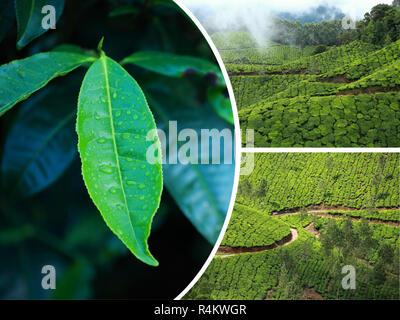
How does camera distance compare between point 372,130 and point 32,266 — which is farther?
point 372,130

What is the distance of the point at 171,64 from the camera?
52cm

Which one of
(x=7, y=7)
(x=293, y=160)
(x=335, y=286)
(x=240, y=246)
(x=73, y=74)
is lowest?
(x=335, y=286)

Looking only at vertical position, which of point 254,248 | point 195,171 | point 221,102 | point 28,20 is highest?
point 28,20

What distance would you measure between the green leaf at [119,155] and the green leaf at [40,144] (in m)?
0.22

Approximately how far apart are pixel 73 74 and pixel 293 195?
0.72 meters

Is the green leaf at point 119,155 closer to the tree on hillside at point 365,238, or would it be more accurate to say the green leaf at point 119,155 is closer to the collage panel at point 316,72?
the collage panel at point 316,72

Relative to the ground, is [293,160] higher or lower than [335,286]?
higher

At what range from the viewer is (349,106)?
108cm

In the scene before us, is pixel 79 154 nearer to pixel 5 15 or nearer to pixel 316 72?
pixel 5 15

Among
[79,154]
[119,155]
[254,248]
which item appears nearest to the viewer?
[119,155]

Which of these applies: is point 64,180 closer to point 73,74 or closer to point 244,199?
point 73,74

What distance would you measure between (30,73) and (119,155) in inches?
6.2

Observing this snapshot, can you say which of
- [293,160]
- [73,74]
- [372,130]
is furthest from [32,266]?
[372,130]

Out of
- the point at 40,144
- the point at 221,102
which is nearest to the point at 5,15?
the point at 40,144
